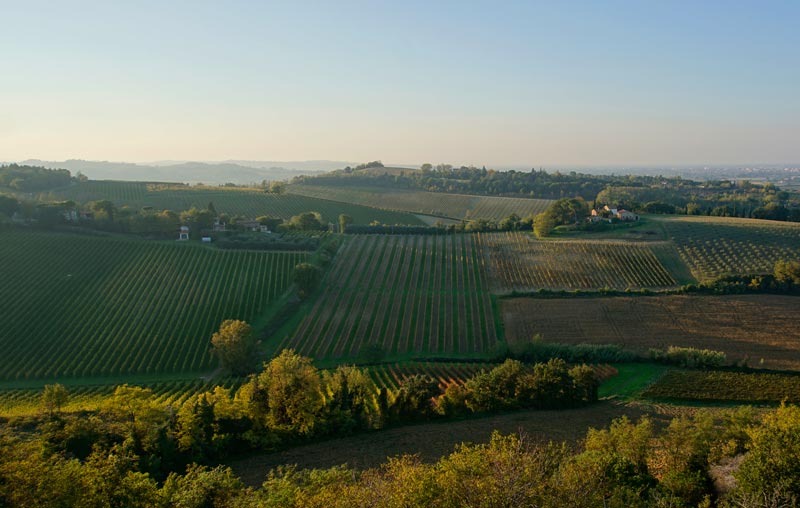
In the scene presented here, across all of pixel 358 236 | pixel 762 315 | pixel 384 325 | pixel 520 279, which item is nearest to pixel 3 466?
pixel 384 325

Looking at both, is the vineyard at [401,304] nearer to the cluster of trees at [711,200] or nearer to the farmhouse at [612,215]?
the farmhouse at [612,215]

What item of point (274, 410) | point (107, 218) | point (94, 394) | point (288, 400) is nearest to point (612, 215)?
point (288, 400)

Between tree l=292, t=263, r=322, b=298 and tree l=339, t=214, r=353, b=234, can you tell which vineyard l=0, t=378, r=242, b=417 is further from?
tree l=339, t=214, r=353, b=234

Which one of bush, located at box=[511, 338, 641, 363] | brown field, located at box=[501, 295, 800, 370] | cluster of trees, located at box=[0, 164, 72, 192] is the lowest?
bush, located at box=[511, 338, 641, 363]

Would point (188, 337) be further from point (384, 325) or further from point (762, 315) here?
point (762, 315)

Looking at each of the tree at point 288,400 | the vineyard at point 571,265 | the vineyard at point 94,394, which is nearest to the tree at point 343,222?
the vineyard at point 571,265

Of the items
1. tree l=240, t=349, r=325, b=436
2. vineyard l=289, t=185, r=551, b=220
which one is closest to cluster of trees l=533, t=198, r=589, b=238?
vineyard l=289, t=185, r=551, b=220
